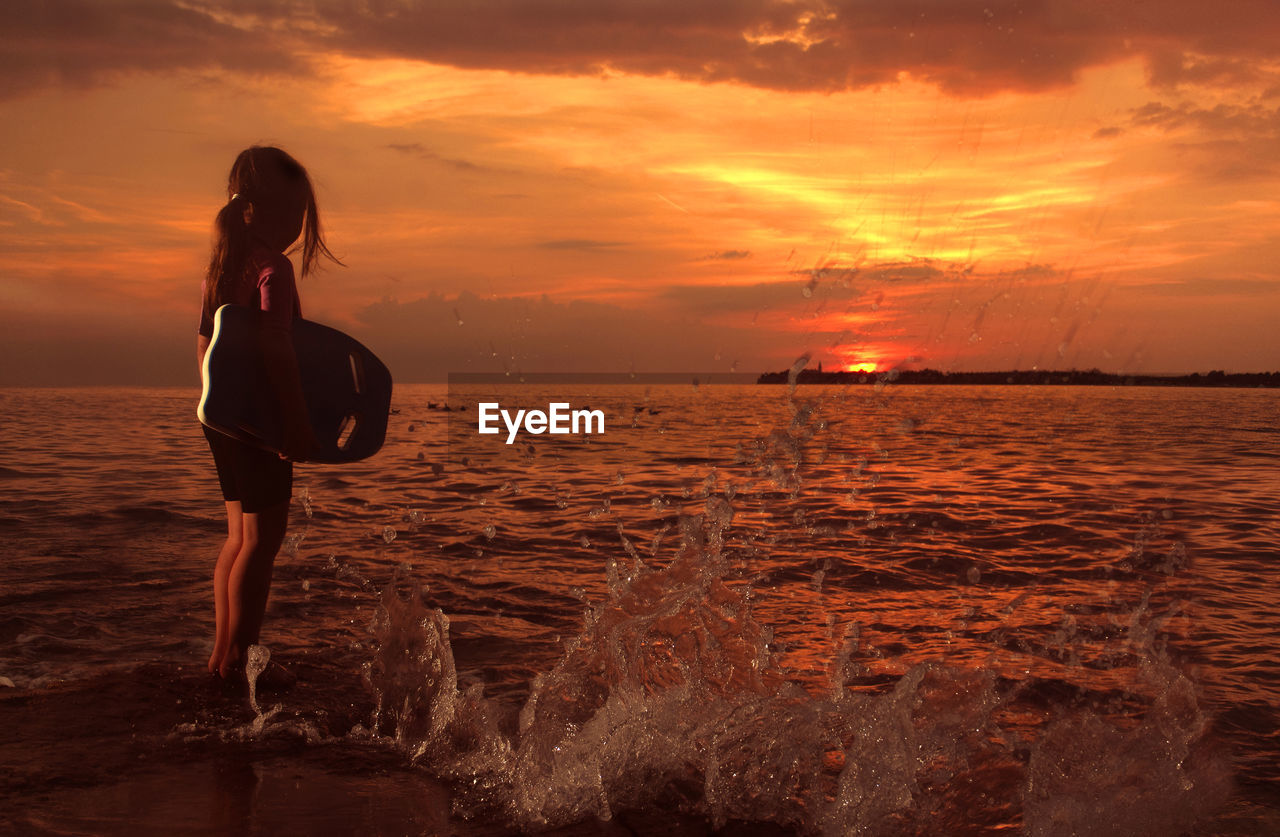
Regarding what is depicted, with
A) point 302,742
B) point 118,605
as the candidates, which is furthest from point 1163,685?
point 118,605

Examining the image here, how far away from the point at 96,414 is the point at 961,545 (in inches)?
931

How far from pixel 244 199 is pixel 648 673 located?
2585 mm

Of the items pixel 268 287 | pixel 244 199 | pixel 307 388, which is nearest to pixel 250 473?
pixel 307 388

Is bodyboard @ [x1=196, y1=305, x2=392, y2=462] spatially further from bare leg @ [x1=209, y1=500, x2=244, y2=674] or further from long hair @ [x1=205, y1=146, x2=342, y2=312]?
bare leg @ [x1=209, y1=500, x2=244, y2=674]

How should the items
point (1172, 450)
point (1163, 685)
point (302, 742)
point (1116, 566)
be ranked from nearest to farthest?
point (302, 742), point (1163, 685), point (1116, 566), point (1172, 450)

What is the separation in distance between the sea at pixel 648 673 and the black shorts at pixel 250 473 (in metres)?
0.61

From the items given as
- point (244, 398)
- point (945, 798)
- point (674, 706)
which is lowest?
point (945, 798)

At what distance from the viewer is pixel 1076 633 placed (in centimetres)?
486

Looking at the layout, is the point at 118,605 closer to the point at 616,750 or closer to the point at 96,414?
the point at 616,750

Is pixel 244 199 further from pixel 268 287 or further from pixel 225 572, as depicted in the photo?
pixel 225 572

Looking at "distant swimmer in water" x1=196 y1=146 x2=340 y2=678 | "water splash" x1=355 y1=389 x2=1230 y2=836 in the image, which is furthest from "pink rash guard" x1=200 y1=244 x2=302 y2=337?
"water splash" x1=355 y1=389 x2=1230 y2=836

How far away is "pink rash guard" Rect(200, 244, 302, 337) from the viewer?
3.34m

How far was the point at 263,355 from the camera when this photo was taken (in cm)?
332

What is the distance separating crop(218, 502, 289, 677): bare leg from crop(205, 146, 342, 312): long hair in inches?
34.2
